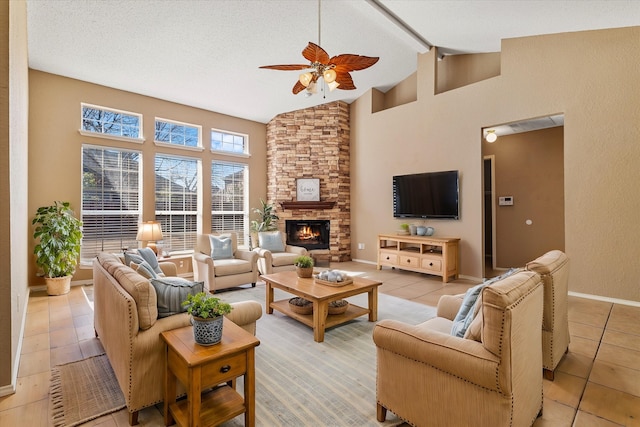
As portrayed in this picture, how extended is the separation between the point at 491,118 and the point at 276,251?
4356 millimetres

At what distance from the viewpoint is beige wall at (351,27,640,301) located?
3.88m

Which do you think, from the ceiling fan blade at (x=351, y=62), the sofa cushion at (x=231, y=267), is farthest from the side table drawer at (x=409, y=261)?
the ceiling fan blade at (x=351, y=62)

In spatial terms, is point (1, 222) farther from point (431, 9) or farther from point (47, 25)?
point (431, 9)

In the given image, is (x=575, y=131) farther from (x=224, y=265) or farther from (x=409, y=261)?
(x=224, y=265)

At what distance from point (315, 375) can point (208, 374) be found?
1.02m

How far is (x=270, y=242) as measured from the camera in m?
5.75

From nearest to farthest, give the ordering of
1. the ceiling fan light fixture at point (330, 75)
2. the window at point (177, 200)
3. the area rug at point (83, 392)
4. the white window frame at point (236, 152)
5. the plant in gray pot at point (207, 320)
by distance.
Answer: the plant in gray pot at point (207, 320), the area rug at point (83, 392), the ceiling fan light fixture at point (330, 75), the window at point (177, 200), the white window frame at point (236, 152)

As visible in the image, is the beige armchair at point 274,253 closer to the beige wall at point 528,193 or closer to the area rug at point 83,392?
the area rug at point 83,392

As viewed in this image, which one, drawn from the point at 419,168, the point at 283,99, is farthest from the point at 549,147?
the point at 283,99

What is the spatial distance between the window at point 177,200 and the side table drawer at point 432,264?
4576 millimetres

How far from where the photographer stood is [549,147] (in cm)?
580

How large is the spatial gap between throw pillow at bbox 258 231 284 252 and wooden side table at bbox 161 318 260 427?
12.4 ft

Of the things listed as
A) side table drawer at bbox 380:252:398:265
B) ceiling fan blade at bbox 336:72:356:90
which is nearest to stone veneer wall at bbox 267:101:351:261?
side table drawer at bbox 380:252:398:265

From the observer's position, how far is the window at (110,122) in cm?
515
